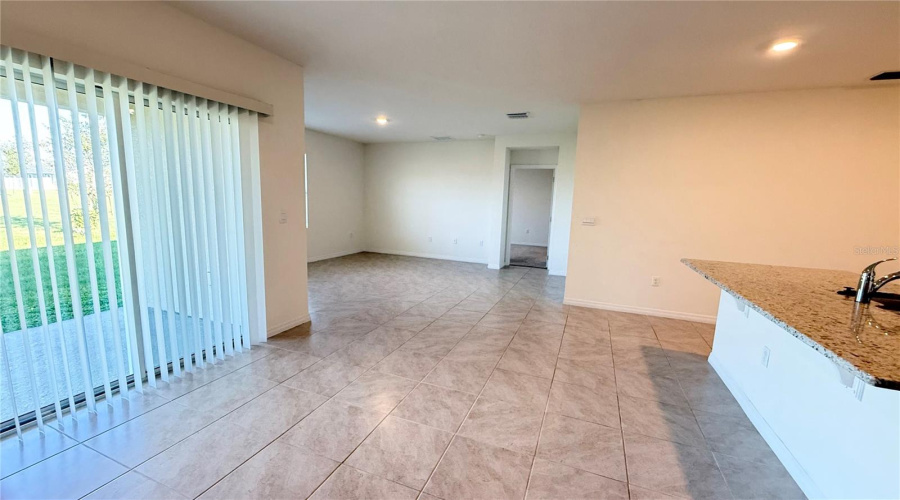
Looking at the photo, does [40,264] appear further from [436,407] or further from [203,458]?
[436,407]

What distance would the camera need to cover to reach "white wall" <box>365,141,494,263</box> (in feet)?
23.9

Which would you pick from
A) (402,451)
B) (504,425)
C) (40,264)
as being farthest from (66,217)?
(504,425)

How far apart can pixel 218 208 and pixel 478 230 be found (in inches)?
208

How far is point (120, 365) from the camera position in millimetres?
2137

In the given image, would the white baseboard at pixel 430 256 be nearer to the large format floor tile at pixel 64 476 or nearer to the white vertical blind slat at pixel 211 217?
the white vertical blind slat at pixel 211 217

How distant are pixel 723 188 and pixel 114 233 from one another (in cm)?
538

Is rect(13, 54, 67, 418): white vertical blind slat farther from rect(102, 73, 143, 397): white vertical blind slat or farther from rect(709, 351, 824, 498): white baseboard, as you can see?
rect(709, 351, 824, 498): white baseboard

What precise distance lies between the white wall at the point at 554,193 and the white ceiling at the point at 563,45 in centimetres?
212

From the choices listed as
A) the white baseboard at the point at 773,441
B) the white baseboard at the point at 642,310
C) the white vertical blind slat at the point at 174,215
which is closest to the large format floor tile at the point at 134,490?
the white vertical blind slat at the point at 174,215

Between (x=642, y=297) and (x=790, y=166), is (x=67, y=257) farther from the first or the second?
(x=790, y=166)

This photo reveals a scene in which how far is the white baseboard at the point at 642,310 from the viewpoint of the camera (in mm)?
4027

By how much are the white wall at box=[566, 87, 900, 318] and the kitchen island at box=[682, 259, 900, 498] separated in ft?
4.65

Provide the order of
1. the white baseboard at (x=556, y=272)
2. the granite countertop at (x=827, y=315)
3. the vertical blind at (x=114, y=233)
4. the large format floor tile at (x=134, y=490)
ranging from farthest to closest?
the white baseboard at (x=556, y=272)
the vertical blind at (x=114, y=233)
the large format floor tile at (x=134, y=490)
the granite countertop at (x=827, y=315)

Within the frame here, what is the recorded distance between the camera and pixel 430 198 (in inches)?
303
